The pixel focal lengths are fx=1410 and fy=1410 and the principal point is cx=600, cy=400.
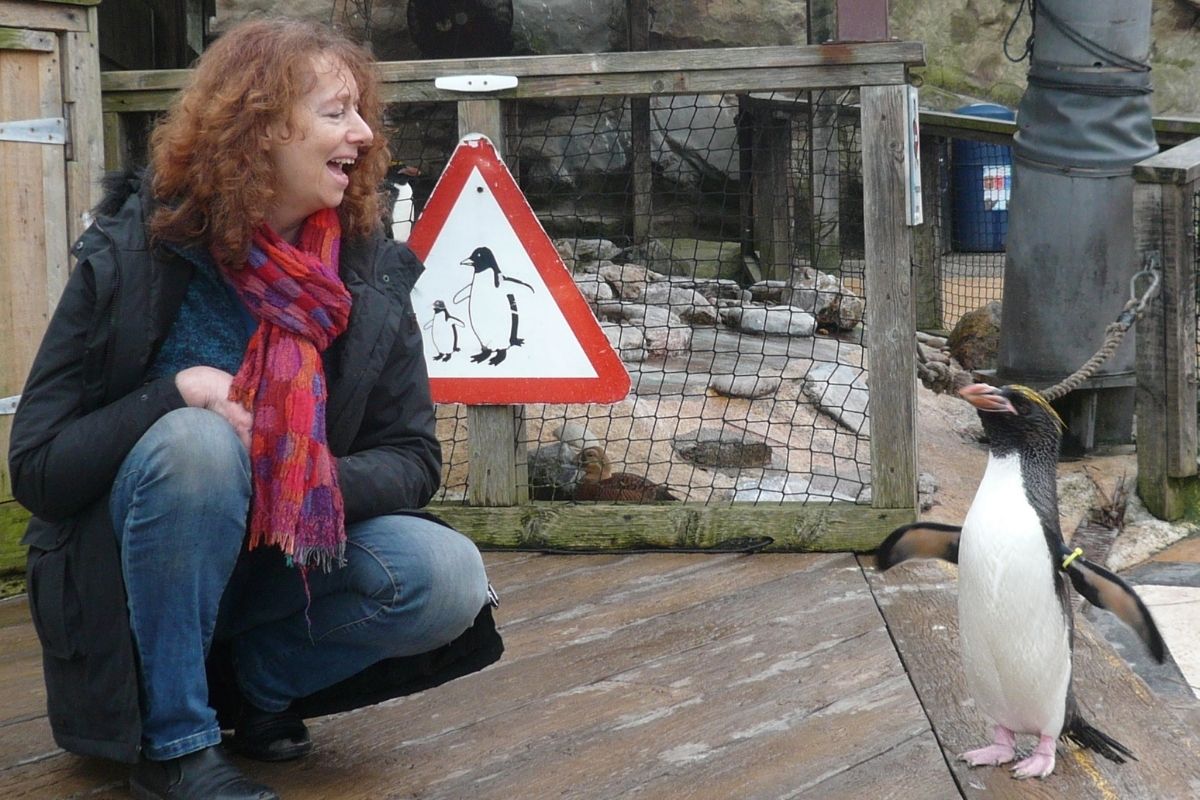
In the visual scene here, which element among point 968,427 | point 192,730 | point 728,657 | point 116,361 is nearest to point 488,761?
point 192,730

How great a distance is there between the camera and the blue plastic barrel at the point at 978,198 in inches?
340

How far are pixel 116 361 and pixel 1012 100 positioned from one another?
11.5 metres

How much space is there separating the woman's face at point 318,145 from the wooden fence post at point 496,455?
1.54m

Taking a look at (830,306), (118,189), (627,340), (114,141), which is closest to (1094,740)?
(118,189)

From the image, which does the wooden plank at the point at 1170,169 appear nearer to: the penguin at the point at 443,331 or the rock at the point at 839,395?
the rock at the point at 839,395

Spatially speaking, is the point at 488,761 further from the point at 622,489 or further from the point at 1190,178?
the point at 1190,178

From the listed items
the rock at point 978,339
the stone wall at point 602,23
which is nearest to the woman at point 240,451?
the rock at point 978,339

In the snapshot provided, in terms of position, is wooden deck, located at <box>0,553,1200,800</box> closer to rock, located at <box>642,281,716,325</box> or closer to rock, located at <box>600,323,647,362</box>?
rock, located at <box>600,323,647,362</box>

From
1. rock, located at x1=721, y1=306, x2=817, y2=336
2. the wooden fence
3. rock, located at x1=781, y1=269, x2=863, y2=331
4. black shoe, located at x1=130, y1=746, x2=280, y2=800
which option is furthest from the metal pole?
black shoe, located at x1=130, y1=746, x2=280, y2=800

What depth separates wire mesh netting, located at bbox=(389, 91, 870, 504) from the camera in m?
4.44

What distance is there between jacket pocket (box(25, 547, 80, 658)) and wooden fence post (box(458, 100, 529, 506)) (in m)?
1.81

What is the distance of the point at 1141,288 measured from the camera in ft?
16.3

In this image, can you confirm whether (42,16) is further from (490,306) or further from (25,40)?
(490,306)

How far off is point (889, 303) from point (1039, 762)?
159 cm
